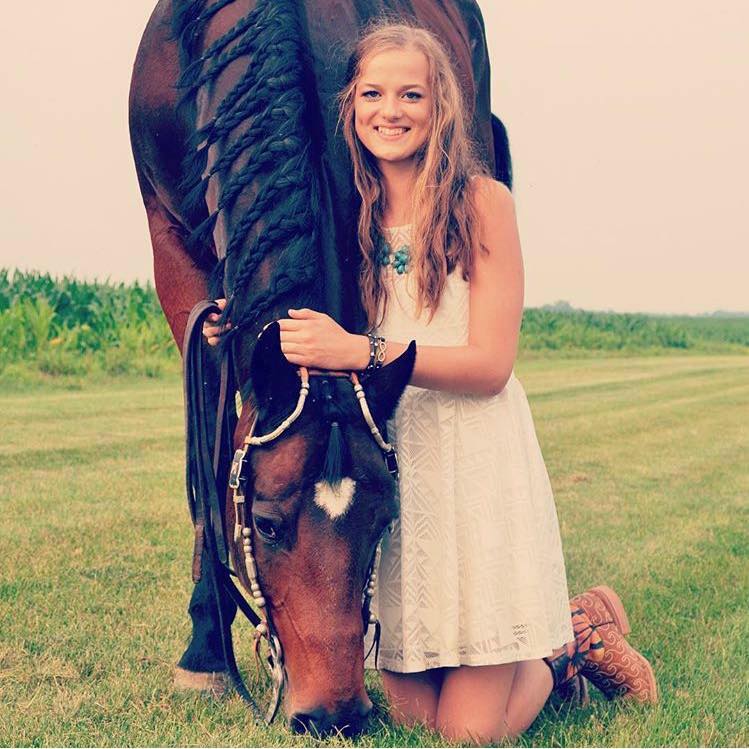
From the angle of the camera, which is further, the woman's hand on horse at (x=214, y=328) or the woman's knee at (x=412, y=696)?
the woman's knee at (x=412, y=696)

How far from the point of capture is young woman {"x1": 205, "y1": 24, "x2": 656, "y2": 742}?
2.84m

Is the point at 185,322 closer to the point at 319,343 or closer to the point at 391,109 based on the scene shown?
the point at 391,109

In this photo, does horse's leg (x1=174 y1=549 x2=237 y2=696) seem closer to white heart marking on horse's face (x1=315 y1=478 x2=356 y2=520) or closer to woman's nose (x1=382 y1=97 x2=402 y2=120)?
white heart marking on horse's face (x1=315 y1=478 x2=356 y2=520)

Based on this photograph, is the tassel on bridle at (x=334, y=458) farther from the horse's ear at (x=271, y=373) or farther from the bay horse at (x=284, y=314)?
the horse's ear at (x=271, y=373)

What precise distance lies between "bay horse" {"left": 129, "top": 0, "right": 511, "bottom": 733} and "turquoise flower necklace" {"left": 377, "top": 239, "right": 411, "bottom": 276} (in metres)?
0.09

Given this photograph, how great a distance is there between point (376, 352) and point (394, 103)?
693mm

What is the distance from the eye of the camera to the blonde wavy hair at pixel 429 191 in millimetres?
2822

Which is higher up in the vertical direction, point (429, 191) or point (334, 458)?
point (429, 191)

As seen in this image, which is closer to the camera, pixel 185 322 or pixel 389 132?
pixel 389 132

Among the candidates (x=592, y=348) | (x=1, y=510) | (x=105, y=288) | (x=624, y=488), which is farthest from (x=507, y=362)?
(x=592, y=348)

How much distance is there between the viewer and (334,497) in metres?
2.35

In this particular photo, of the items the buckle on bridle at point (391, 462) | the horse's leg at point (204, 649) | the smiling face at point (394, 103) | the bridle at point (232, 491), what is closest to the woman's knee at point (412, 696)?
the bridle at point (232, 491)

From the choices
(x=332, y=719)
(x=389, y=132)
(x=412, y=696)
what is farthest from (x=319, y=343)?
(x=412, y=696)

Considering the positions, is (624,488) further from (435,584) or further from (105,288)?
(105,288)
